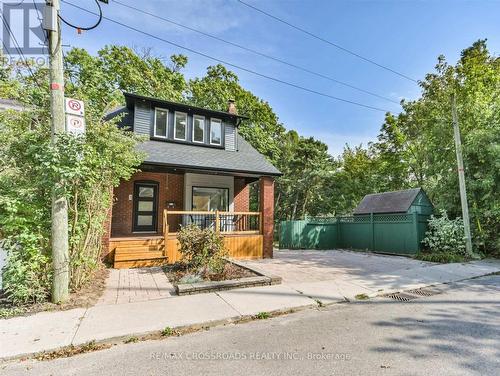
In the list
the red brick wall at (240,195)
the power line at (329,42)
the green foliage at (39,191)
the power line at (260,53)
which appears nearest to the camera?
the green foliage at (39,191)

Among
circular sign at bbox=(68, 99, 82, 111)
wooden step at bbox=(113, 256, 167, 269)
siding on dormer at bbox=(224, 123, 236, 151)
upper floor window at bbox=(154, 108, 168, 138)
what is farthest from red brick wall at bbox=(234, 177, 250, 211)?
circular sign at bbox=(68, 99, 82, 111)

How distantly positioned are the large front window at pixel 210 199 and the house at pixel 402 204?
24.6 feet

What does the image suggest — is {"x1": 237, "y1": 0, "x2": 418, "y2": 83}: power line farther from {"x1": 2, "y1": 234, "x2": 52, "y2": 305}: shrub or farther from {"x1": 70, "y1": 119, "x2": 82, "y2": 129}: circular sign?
{"x1": 2, "y1": 234, "x2": 52, "y2": 305}: shrub

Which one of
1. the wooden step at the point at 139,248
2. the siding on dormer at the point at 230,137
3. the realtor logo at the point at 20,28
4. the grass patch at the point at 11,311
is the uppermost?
the realtor logo at the point at 20,28

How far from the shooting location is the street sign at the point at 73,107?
197 inches

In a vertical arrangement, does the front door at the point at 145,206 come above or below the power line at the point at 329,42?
below

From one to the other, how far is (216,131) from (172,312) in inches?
368

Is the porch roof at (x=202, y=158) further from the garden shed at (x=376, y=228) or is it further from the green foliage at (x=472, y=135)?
the green foliage at (x=472, y=135)

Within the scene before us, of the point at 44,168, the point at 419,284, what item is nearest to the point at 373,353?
the point at 419,284

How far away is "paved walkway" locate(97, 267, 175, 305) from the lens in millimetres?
5285

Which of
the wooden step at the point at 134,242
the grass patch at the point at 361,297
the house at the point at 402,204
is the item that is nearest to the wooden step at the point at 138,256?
the wooden step at the point at 134,242

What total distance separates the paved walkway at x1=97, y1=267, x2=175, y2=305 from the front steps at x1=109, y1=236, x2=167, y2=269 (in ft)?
1.43

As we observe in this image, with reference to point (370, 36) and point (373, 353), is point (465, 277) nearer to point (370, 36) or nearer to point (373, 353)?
point (373, 353)

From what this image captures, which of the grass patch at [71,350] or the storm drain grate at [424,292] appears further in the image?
the storm drain grate at [424,292]
